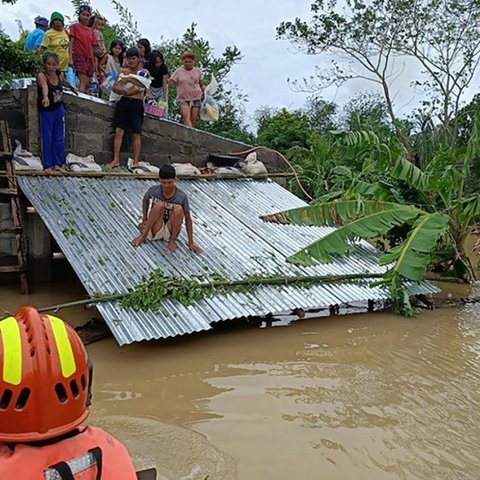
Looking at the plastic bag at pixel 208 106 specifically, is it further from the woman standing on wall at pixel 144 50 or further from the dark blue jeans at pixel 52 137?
the dark blue jeans at pixel 52 137

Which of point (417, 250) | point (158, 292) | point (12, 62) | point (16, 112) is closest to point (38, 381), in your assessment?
point (158, 292)

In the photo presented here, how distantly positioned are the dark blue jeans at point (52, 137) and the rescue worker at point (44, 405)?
6.72 m

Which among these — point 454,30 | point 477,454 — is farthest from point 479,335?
point 454,30

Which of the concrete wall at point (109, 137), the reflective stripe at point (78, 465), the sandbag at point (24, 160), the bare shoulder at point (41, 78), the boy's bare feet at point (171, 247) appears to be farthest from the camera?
the concrete wall at point (109, 137)

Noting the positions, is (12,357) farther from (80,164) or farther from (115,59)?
(115,59)

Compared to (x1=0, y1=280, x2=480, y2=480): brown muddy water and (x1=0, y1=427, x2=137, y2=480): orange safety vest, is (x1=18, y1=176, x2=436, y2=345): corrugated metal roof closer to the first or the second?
(x1=0, y1=280, x2=480, y2=480): brown muddy water

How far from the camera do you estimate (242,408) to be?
4.50m

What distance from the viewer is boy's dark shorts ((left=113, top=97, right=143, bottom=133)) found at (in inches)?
336

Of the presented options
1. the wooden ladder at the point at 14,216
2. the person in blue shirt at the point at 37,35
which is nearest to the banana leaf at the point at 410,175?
the wooden ladder at the point at 14,216

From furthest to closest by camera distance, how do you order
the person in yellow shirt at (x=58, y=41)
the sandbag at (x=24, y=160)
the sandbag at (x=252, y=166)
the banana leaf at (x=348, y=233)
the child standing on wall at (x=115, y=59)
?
1. the sandbag at (x=252, y=166)
2. the child standing on wall at (x=115, y=59)
3. the person in yellow shirt at (x=58, y=41)
4. the sandbag at (x=24, y=160)
5. the banana leaf at (x=348, y=233)

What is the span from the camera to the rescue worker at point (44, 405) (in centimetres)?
144

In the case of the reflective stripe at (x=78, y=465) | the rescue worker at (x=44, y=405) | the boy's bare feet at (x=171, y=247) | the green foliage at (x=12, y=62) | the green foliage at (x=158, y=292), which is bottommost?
the green foliage at (x=158, y=292)

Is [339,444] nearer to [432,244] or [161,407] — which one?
[161,407]

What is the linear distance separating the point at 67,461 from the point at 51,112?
704cm
